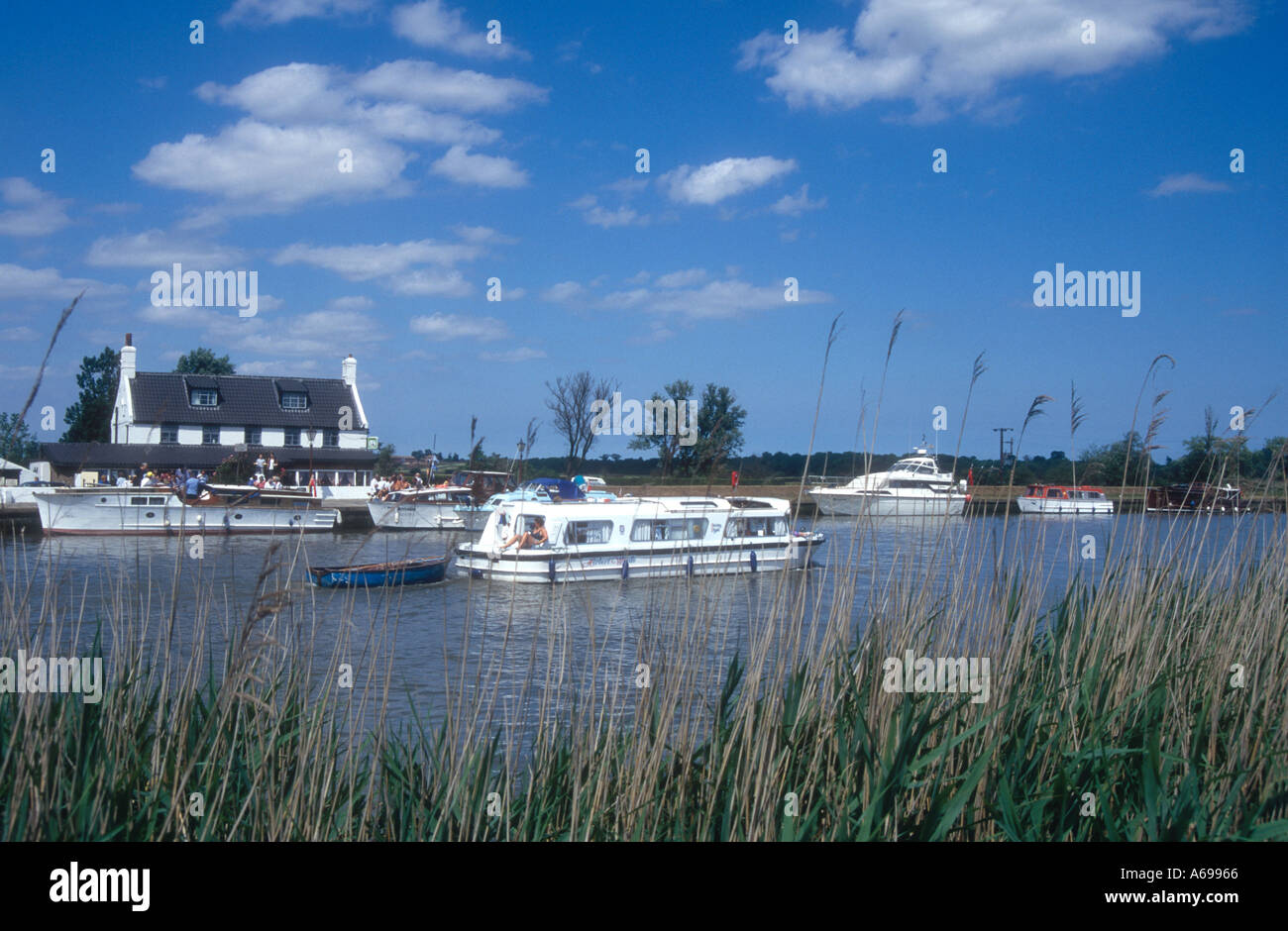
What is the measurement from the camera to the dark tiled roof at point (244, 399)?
123 feet

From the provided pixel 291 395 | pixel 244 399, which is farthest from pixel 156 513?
pixel 291 395

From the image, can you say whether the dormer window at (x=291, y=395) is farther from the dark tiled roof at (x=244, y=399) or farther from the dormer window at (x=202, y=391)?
the dormer window at (x=202, y=391)

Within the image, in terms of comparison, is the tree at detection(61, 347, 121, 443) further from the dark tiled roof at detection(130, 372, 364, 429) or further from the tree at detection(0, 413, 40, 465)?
the tree at detection(0, 413, 40, 465)

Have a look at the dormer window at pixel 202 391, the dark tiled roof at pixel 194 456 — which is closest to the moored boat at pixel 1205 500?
the dark tiled roof at pixel 194 456

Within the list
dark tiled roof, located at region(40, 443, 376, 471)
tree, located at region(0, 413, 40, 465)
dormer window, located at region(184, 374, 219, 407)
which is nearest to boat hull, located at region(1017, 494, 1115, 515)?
tree, located at region(0, 413, 40, 465)

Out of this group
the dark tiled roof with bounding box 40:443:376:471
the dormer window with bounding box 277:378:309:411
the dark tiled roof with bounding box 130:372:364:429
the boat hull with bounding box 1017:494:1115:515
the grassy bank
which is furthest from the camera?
the dormer window with bounding box 277:378:309:411

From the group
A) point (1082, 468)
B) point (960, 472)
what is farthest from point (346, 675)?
point (1082, 468)

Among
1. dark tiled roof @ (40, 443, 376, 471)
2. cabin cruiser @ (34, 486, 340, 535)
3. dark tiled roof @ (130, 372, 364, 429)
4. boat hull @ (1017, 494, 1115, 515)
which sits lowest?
cabin cruiser @ (34, 486, 340, 535)

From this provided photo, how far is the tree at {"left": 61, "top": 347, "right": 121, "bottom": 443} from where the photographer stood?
111 ft

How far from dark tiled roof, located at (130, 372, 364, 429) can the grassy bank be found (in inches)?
1339
